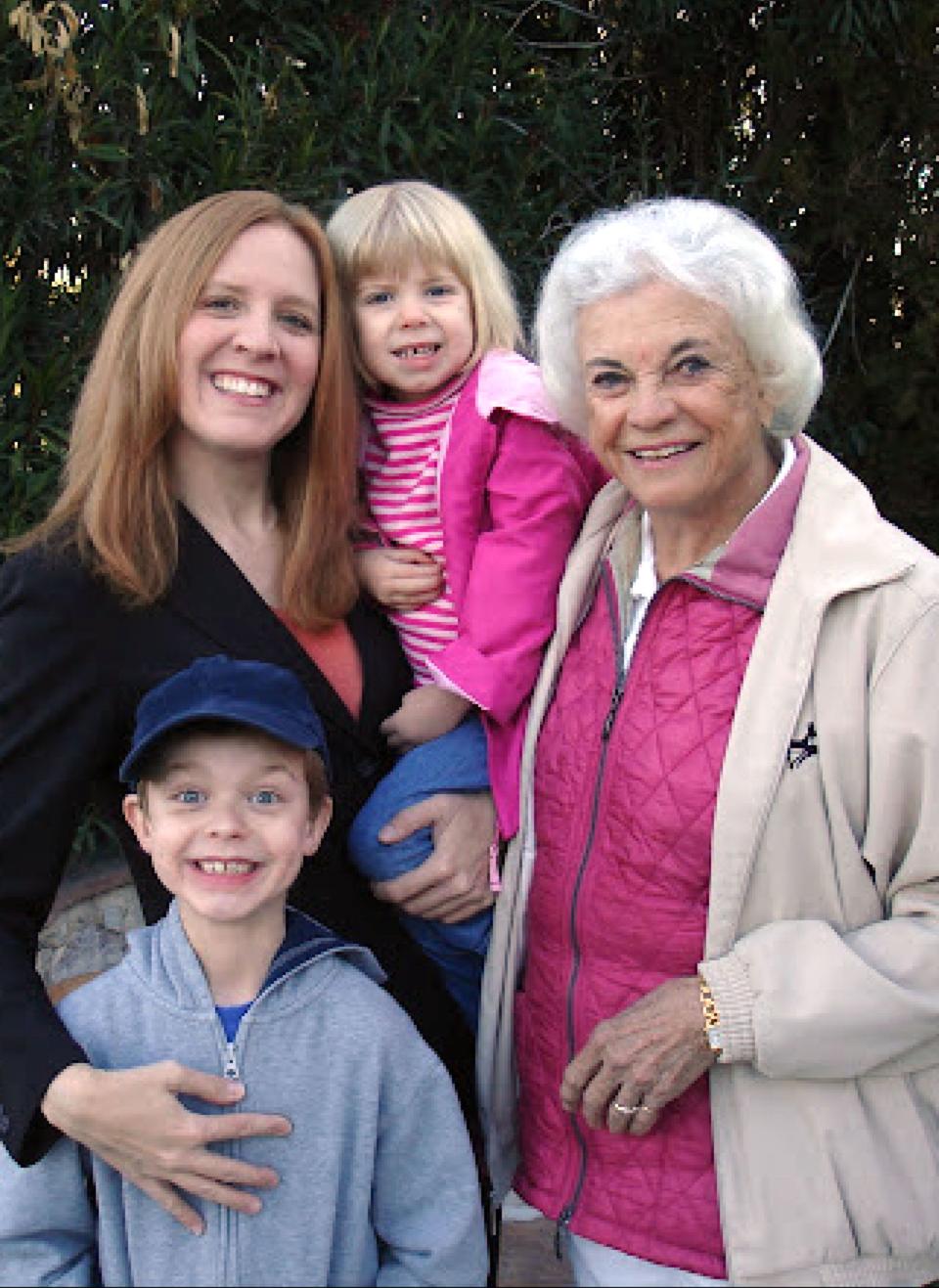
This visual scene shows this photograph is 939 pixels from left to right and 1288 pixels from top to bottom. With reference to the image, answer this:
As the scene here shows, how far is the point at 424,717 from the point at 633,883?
51 cm

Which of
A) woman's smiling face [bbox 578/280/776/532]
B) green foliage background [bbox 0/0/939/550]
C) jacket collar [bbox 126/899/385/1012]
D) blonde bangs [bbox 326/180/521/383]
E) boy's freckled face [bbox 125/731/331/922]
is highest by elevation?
green foliage background [bbox 0/0/939/550]

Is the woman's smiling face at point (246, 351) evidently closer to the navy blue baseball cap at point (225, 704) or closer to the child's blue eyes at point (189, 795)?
the navy blue baseball cap at point (225, 704)

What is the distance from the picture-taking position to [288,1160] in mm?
2041

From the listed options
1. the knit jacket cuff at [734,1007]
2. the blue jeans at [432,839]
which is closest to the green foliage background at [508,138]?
the blue jeans at [432,839]

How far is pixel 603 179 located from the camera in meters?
5.87

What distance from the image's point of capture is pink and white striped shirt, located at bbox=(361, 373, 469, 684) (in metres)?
2.79

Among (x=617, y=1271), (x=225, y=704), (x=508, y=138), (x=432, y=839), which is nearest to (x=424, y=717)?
(x=432, y=839)

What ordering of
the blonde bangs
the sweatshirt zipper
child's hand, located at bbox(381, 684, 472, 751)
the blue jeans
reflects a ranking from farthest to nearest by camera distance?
the blonde bangs < child's hand, located at bbox(381, 684, 472, 751) < the blue jeans < the sweatshirt zipper

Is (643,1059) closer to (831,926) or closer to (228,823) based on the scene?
(831,926)

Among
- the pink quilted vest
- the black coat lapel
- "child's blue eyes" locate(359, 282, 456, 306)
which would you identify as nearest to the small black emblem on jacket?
the pink quilted vest

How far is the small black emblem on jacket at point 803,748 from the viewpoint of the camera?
2.19 meters

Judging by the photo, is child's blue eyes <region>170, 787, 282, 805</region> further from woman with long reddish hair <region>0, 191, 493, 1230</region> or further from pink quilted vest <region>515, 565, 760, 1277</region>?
pink quilted vest <region>515, 565, 760, 1277</region>

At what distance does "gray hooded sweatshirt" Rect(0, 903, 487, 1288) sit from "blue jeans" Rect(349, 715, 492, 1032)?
35cm

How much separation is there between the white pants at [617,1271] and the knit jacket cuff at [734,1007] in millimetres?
382
